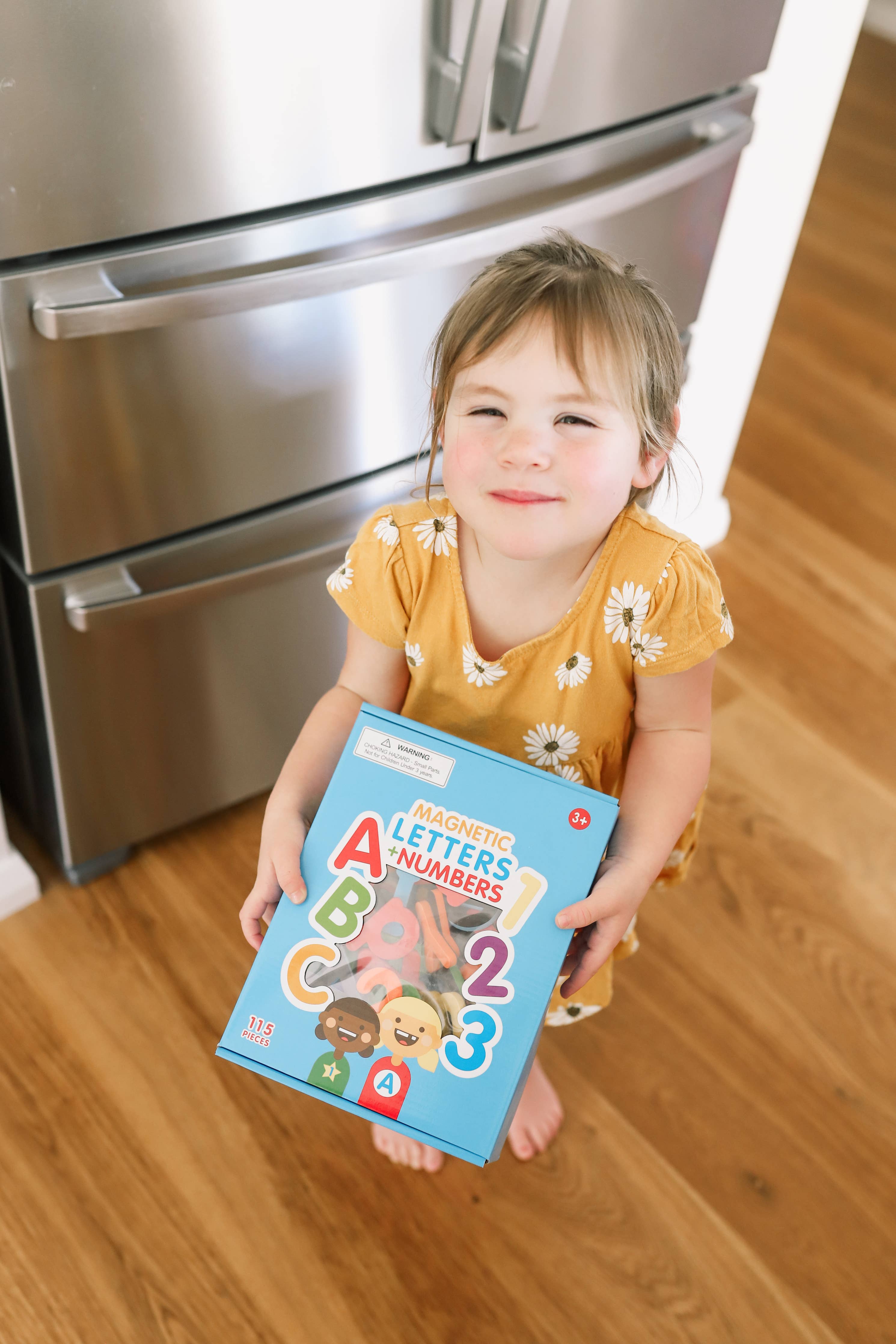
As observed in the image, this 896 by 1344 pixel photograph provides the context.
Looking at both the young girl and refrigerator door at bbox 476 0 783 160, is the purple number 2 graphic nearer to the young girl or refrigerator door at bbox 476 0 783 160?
the young girl

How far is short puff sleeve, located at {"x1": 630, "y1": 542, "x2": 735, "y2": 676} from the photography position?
0.87 metres

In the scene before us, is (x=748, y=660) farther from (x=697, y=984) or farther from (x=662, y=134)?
(x=662, y=134)

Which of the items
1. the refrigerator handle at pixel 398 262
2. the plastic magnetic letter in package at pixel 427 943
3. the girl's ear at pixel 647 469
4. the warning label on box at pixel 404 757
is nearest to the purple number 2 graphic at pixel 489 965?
the plastic magnetic letter in package at pixel 427 943

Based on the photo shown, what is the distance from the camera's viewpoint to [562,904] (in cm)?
78

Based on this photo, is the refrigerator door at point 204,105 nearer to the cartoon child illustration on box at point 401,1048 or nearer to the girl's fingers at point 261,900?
the girl's fingers at point 261,900

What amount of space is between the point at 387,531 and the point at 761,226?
893 millimetres

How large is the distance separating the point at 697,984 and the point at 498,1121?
673mm

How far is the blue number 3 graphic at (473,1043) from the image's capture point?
2.50ft

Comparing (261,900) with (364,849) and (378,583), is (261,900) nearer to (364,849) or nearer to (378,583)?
(364,849)

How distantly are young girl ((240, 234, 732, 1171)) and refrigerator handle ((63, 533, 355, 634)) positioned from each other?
29 cm

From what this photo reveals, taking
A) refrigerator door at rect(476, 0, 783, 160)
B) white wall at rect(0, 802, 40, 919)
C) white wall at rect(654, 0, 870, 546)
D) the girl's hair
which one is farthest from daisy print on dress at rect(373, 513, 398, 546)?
white wall at rect(0, 802, 40, 919)

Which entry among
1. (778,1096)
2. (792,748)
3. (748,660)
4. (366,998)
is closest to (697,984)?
(778,1096)

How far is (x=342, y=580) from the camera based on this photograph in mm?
920

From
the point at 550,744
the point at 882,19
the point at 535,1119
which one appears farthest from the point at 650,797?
the point at 882,19
